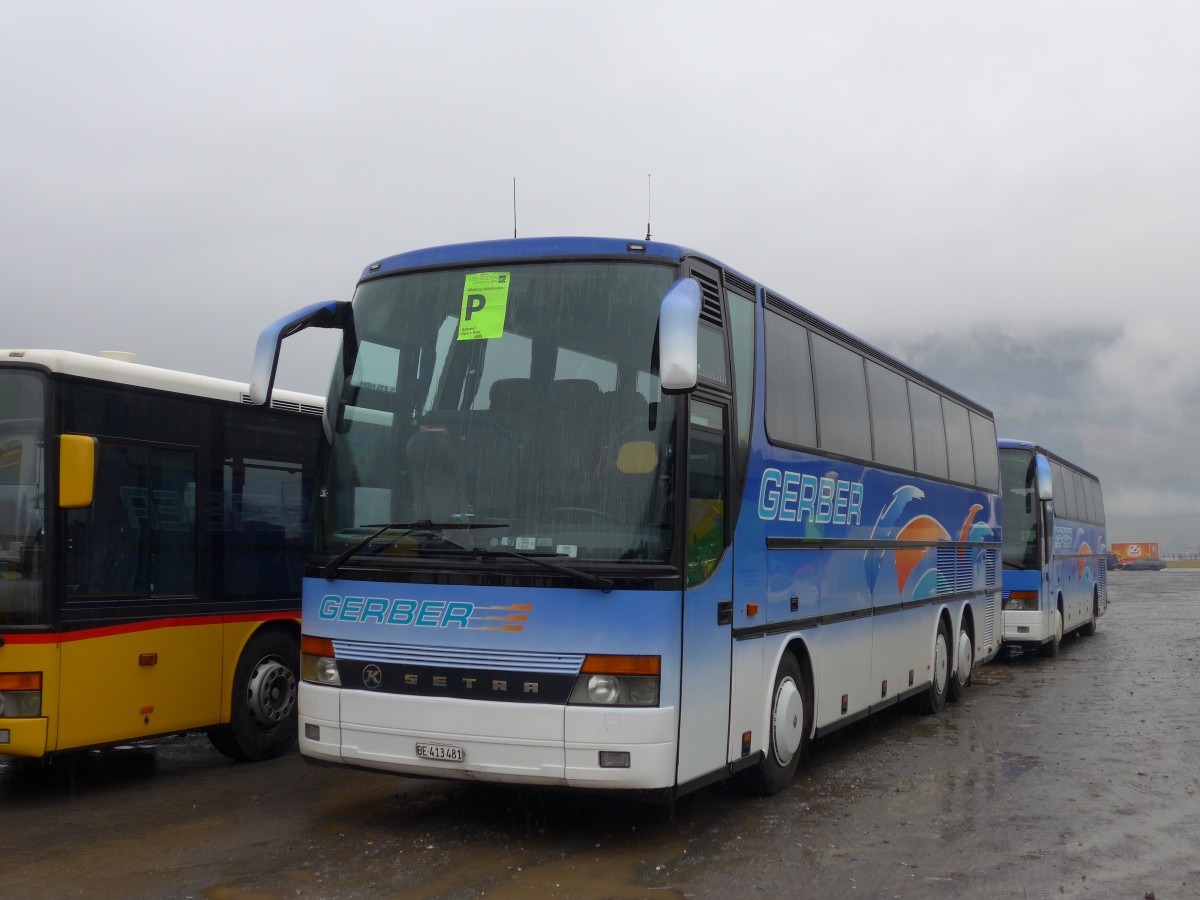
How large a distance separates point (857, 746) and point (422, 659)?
18.5 ft

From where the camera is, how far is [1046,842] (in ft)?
24.0

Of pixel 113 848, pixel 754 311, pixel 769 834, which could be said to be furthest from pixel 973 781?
pixel 113 848

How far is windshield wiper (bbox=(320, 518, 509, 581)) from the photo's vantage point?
6895mm

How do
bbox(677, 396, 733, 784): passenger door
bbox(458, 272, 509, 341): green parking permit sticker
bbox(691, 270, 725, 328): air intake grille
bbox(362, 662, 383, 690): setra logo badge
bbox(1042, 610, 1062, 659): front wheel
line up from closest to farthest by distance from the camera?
bbox(677, 396, 733, 784): passenger door, bbox(362, 662, 383, 690): setra logo badge, bbox(458, 272, 509, 341): green parking permit sticker, bbox(691, 270, 725, 328): air intake grille, bbox(1042, 610, 1062, 659): front wheel

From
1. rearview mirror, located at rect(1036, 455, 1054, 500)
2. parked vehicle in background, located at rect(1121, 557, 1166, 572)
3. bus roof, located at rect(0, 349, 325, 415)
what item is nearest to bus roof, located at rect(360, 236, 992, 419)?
bus roof, located at rect(0, 349, 325, 415)

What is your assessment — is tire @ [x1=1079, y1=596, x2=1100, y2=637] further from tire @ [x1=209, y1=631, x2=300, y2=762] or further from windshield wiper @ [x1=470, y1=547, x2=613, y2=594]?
windshield wiper @ [x1=470, y1=547, x2=613, y2=594]

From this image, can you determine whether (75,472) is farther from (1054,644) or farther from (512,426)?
(1054,644)

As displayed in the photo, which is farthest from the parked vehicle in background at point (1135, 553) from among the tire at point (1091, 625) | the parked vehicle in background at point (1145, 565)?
the tire at point (1091, 625)

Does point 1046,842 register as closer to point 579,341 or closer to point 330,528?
point 579,341

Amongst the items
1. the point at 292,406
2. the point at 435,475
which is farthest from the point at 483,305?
the point at 292,406

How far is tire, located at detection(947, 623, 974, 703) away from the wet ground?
287 centimetres

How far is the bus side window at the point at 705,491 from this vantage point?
695cm

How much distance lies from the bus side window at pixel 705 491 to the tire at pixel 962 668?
26.0ft

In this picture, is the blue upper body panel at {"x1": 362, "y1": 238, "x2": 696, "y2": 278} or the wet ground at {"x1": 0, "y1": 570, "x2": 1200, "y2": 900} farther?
the blue upper body panel at {"x1": 362, "y1": 238, "x2": 696, "y2": 278}
